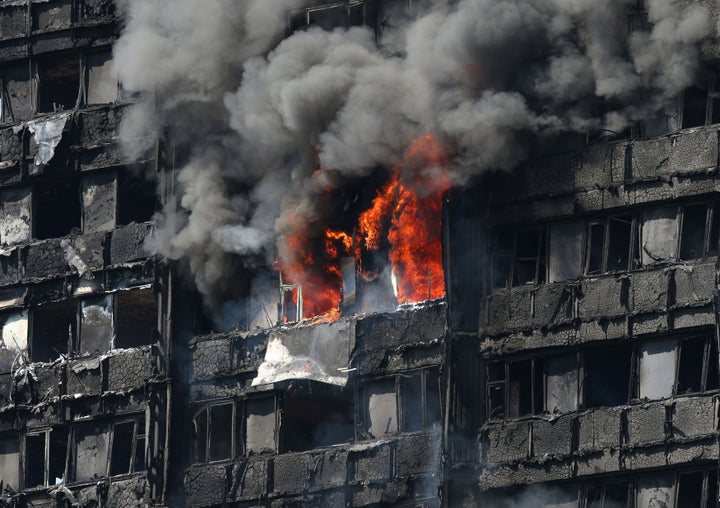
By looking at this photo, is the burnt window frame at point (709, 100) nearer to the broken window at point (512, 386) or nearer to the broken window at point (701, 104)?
the broken window at point (701, 104)

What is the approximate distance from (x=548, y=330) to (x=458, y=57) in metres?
6.85

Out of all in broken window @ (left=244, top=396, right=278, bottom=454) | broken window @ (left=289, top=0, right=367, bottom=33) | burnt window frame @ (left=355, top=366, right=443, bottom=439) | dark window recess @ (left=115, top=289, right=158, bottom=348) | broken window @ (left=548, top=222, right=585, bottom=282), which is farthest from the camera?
dark window recess @ (left=115, top=289, right=158, bottom=348)

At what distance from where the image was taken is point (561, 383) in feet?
182

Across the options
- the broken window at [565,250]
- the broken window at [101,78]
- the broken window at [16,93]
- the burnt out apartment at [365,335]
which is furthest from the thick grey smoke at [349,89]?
the broken window at [16,93]

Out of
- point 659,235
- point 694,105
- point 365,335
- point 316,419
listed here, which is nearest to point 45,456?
point 316,419

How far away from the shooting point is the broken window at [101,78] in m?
64.3

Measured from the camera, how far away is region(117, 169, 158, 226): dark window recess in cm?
6331

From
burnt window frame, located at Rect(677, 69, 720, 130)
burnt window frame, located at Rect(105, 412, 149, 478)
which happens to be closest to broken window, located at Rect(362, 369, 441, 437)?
burnt window frame, located at Rect(105, 412, 149, 478)

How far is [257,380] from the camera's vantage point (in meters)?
59.2

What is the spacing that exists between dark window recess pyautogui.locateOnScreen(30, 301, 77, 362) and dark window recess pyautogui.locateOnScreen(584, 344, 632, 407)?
1548cm

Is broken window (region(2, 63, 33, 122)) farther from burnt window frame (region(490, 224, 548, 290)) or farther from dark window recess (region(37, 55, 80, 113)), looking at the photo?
burnt window frame (region(490, 224, 548, 290))

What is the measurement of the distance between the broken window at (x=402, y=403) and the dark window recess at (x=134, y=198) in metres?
9.20

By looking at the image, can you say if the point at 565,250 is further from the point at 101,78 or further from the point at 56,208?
the point at 56,208

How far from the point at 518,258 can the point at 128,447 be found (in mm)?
→ 12158
